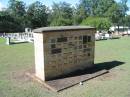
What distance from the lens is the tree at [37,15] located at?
52.8 metres

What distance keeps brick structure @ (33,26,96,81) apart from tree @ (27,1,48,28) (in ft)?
149

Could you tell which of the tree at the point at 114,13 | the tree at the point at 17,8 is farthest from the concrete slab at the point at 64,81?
the tree at the point at 17,8

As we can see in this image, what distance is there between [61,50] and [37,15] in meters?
48.6

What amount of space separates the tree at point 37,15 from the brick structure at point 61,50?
45.5m

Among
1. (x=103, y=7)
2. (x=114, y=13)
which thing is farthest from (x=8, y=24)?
(x=103, y=7)

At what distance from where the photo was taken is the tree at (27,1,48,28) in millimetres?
52750

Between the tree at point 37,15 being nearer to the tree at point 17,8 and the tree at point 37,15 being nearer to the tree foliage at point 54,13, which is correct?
the tree foliage at point 54,13

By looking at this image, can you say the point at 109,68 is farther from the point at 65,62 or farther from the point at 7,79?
the point at 7,79

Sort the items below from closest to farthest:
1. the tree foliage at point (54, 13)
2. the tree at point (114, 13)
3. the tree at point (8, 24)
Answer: the tree at point (8, 24), the tree foliage at point (54, 13), the tree at point (114, 13)

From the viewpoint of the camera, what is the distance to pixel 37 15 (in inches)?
2133

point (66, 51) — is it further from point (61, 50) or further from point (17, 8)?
point (17, 8)

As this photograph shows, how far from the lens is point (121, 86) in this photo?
19.8ft

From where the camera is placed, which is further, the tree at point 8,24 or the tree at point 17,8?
the tree at point 17,8

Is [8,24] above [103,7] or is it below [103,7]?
below
